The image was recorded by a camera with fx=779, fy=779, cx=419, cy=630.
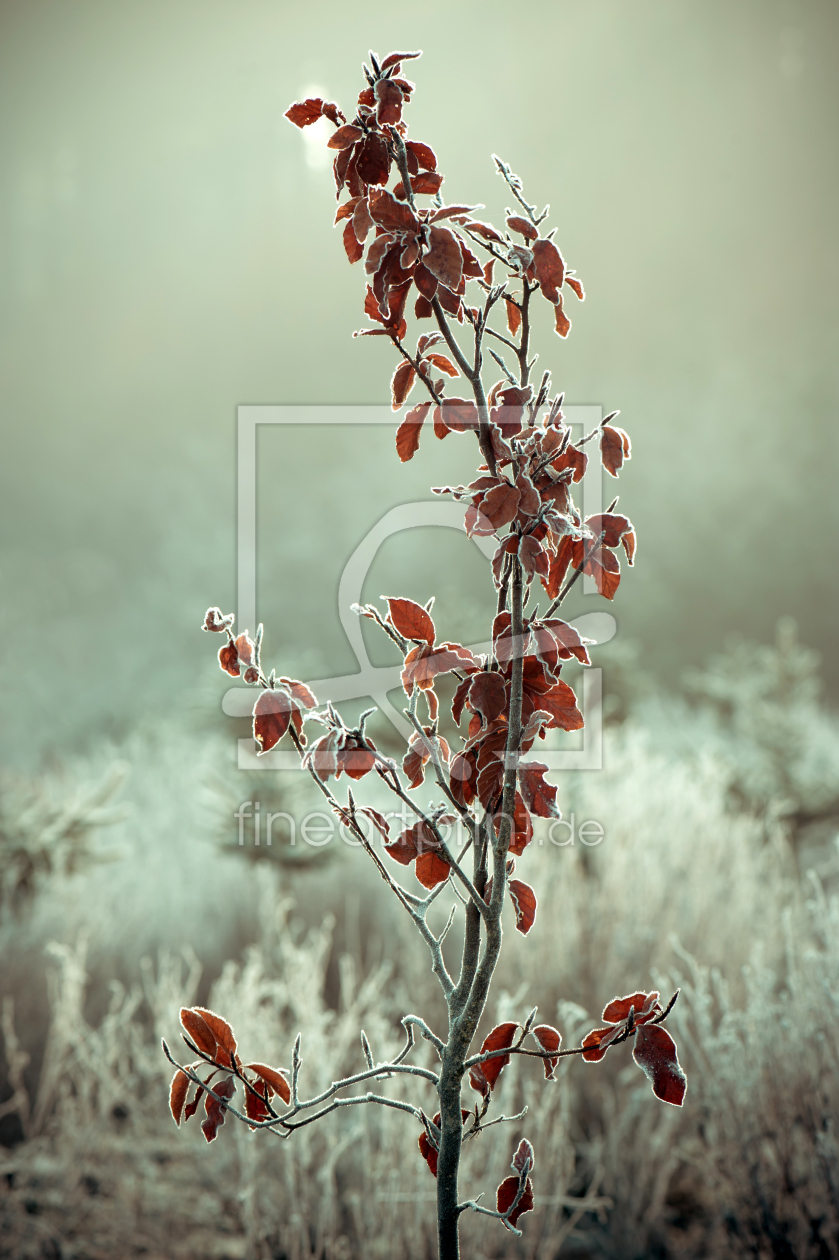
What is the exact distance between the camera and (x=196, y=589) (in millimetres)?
10852

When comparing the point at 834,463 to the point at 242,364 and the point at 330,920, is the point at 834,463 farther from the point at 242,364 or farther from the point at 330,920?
the point at 330,920

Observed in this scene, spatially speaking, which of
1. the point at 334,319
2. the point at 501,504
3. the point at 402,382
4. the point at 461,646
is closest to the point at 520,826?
the point at 461,646

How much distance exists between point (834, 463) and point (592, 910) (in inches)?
419

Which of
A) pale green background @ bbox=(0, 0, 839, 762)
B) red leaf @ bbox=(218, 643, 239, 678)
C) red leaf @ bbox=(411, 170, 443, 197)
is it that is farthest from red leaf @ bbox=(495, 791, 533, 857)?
pale green background @ bbox=(0, 0, 839, 762)

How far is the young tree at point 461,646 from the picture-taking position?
565 millimetres

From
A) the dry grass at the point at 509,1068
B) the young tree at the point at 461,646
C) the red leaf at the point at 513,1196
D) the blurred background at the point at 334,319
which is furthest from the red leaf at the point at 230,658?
the blurred background at the point at 334,319

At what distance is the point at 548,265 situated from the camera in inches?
22.5

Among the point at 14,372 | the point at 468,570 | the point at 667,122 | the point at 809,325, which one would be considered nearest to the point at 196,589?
the point at 468,570

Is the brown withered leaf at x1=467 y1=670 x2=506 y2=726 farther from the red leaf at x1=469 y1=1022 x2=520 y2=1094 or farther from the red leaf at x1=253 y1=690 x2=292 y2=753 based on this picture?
the red leaf at x1=469 y1=1022 x2=520 y2=1094

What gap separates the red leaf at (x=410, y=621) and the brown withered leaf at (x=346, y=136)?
0.34m

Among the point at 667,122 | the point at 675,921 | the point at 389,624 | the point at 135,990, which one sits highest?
the point at 667,122

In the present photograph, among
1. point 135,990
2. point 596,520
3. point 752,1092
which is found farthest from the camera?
point 135,990

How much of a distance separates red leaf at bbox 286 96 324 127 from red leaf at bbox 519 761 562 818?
0.51m

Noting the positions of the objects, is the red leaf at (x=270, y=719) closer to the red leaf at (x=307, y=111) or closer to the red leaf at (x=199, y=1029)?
the red leaf at (x=199, y=1029)
